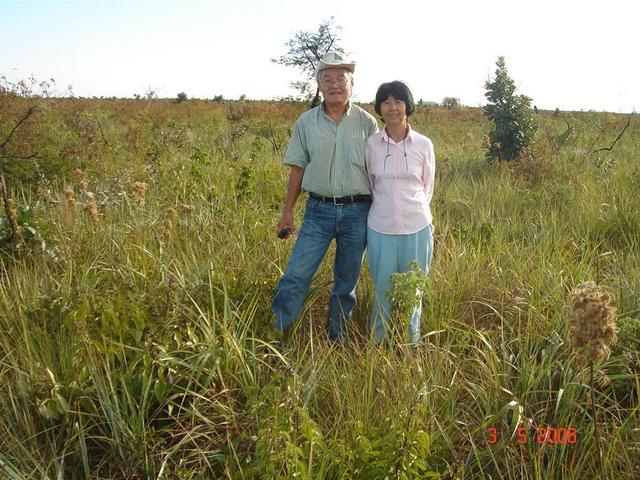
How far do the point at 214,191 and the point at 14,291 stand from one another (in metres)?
2.52

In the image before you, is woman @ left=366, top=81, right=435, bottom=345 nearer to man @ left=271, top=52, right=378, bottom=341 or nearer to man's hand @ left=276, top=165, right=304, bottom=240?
man @ left=271, top=52, right=378, bottom=341

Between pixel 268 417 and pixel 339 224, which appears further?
pixel 339 224

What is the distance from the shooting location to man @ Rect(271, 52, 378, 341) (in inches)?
113

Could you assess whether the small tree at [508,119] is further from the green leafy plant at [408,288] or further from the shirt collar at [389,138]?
the green leafy plant at [408,288]

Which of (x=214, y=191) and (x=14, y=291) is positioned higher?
(x=214, y=191)

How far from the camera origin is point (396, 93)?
271cm

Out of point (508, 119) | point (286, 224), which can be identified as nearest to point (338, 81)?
point (286, 224)

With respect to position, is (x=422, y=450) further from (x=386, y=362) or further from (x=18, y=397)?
(x=18, y=397)

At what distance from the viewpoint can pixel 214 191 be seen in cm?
505

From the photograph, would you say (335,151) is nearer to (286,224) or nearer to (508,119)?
(286,224)

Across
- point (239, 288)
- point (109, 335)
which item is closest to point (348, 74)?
point (239, 288)

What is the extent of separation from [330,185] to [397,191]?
404 mm
